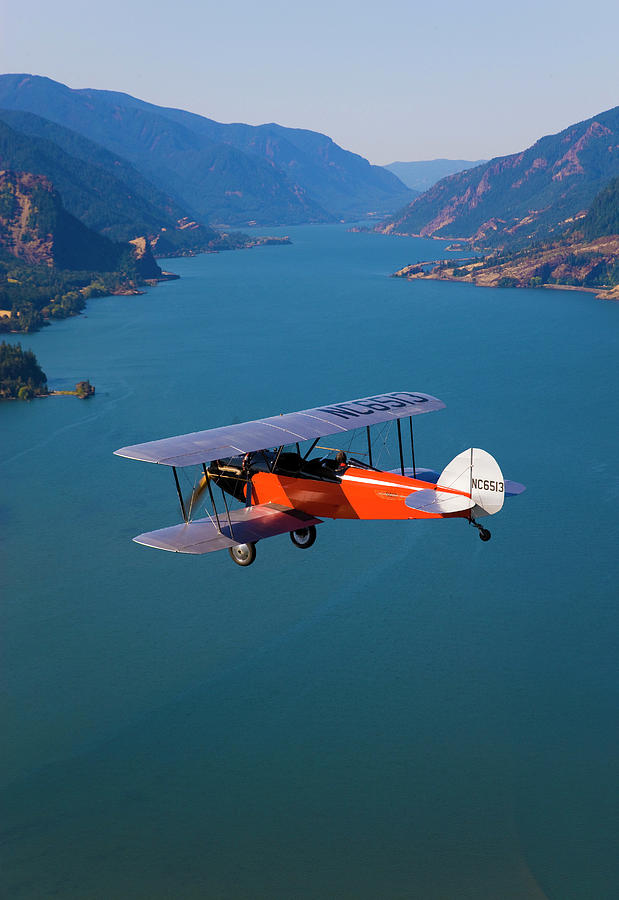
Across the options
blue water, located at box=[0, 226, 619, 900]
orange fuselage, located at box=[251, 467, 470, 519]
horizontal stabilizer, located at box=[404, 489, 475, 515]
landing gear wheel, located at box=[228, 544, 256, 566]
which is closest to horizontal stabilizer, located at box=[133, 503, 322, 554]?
orange fuselage, located at box=[251, 467, 470, 519]

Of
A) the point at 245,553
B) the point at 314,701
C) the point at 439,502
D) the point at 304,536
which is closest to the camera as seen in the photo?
the point at 439,502

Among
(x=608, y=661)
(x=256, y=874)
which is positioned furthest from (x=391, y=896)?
(x=608, y=661)

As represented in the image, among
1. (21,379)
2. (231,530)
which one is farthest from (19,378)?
(231,530)

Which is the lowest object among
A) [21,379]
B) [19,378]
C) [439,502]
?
[21,379]

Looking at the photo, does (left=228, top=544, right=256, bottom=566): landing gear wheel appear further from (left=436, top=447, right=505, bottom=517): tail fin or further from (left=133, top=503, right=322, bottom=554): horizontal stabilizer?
(left=436, top=447, right=505, bottom=517): tail fin

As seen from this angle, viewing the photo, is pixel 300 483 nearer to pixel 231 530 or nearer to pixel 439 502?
pixel 231 530

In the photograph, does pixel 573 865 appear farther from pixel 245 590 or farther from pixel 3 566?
pixel 3 566
